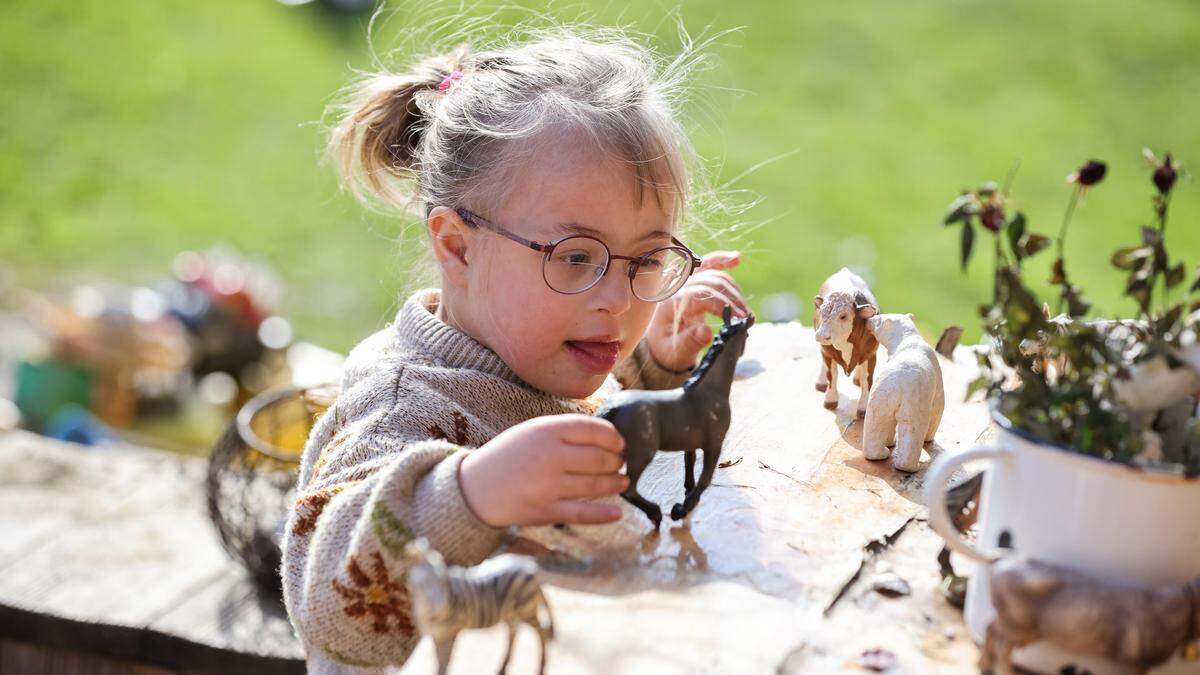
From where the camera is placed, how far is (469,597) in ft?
3.28

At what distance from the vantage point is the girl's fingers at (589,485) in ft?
4.18

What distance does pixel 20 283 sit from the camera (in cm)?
Answer: 534

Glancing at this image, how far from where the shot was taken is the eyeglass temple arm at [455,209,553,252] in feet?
5.77

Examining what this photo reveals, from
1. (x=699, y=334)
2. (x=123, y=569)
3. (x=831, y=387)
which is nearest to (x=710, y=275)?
(x=699, y=334)

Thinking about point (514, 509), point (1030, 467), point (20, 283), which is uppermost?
point (1030, 467)

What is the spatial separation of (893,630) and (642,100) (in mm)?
1011

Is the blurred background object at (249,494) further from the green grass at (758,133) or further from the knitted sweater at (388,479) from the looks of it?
the green grass at (758,133)

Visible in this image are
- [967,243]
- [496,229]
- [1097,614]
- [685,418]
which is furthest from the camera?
[496,229]

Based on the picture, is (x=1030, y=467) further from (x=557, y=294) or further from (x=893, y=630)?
(x=557, y=294)

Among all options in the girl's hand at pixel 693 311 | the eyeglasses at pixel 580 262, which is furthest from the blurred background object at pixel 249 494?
the eyeglasses at pixel 580 262

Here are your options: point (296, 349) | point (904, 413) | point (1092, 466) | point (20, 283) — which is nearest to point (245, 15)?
point (20, 283)

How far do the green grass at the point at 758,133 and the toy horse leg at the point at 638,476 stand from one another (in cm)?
383

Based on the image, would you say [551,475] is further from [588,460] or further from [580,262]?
[580,262]

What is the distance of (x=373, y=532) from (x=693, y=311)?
1057mm
